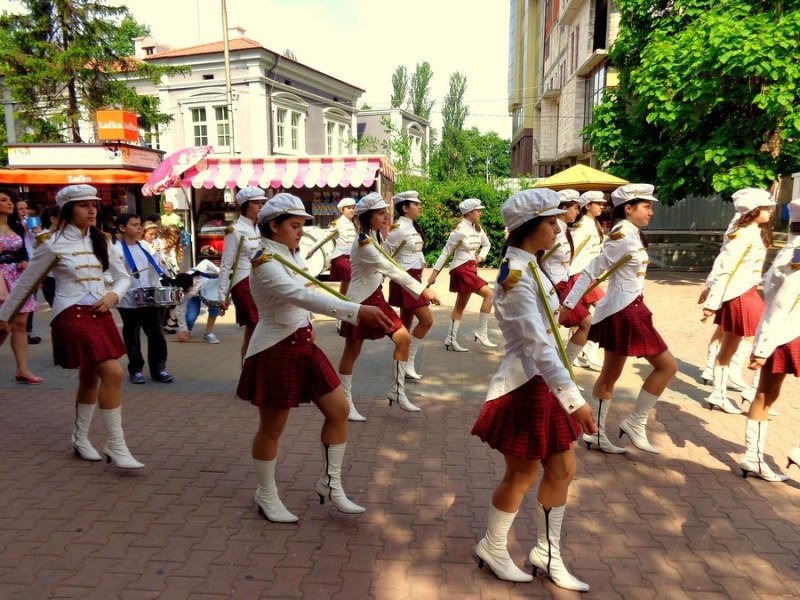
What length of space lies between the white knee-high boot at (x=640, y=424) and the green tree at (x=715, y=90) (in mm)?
9614

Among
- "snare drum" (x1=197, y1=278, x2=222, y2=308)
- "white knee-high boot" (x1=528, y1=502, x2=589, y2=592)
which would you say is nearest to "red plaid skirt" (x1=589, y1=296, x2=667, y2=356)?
"white knee-high boot" (x1=528, y1=502, x2=589, y2=592)

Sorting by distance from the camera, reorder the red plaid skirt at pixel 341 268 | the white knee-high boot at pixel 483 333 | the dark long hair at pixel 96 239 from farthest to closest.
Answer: the red plaid skirt at pixel 341 268 → the white knee-high boot at pixel 483 333 → the dark long hair at pixel 96 239

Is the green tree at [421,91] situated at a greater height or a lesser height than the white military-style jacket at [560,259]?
greater

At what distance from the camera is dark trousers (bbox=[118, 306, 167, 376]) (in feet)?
20.9

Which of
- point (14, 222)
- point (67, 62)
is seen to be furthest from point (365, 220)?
point (67, 62)

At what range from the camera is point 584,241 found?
23.0ft

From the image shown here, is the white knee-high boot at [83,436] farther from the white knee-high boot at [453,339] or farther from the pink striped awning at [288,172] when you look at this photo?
the pink striped awning at [288,172]

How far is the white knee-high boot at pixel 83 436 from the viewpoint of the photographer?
14.5ft

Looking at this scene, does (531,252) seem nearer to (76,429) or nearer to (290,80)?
(76,429)

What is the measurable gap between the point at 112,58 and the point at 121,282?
73.5ft

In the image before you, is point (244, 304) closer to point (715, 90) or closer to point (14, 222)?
point (14, 222)

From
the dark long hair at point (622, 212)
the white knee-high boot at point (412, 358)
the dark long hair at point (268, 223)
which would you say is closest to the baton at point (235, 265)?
the white knee-high boot at point (412, 358)

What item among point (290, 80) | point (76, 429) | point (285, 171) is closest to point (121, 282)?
point (76, 429)

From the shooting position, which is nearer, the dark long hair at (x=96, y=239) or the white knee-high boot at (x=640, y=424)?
the dark long hair at (x=96, y=239)
